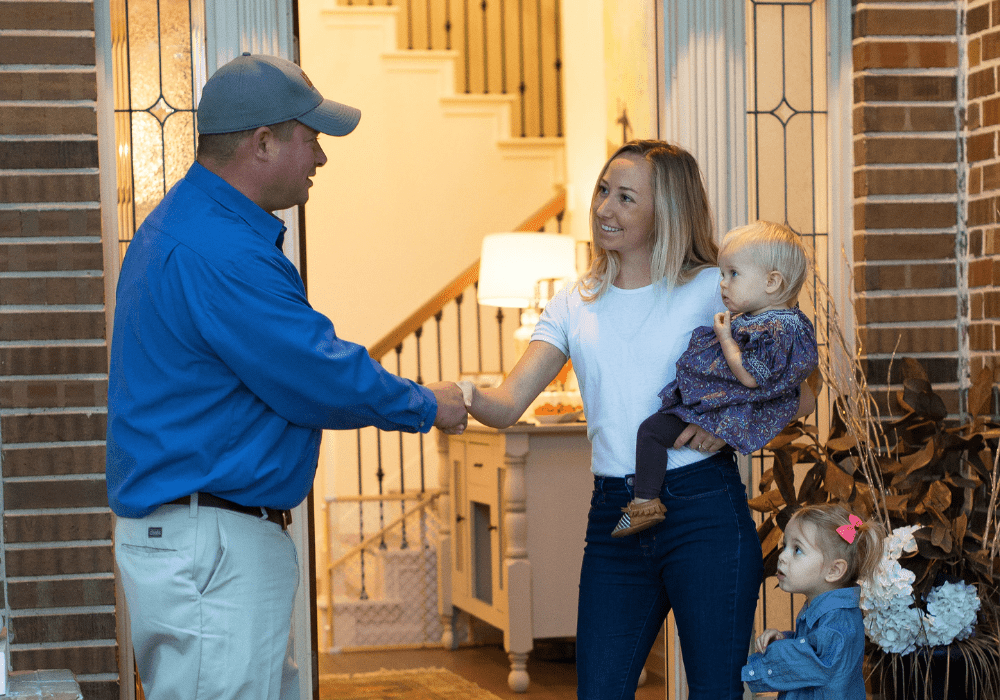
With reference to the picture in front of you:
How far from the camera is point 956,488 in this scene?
276 cm

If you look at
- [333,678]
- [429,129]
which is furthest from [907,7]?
[429,129]

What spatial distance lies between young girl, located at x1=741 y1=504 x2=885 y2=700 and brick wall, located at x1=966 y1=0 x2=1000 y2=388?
845mm

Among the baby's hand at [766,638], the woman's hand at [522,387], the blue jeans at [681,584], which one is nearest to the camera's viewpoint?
the blue jeans at [681,584]

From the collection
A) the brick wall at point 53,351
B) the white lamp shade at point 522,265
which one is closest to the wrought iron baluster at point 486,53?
the white lamp shade at point 522,265

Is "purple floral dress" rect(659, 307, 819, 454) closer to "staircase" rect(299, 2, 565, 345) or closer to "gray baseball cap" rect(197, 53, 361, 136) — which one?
"gray baseball cap" rect(197, 53, 361, 136)

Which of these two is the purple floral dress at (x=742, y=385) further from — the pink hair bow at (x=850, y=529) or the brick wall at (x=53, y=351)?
the brick wall at (x=53, y=351)

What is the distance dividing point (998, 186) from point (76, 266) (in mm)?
2316

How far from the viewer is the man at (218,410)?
5.61 ft

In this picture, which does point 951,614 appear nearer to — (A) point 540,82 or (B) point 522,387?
(B) point 522,387

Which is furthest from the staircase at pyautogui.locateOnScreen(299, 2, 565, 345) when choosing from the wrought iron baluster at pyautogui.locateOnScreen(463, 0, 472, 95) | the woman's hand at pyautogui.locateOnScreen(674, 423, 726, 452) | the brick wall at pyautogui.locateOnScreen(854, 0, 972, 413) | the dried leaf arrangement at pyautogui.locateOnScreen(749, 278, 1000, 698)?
the woman's hand at pyautogui.locateOnScreen(674, 423, 726, 452)

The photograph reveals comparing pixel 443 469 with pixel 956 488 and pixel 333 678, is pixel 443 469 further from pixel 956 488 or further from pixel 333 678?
pixel 956 488

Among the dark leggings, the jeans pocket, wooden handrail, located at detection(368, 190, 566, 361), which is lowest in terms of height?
the jeans pocket

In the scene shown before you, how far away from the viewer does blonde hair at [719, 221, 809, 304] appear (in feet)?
6.69

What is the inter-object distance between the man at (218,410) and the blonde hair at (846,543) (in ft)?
3.18
